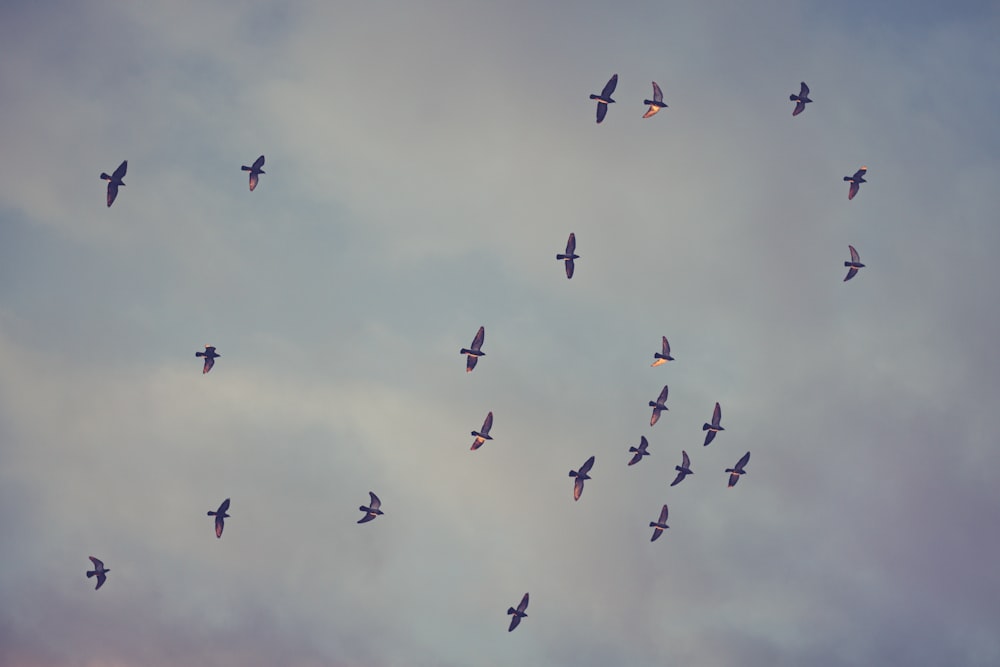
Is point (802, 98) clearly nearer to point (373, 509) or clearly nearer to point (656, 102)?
point (656, 102)

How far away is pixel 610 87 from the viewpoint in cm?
13962

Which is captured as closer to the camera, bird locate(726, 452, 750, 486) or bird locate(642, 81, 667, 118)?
bird locate(642, 81, 667, 118)

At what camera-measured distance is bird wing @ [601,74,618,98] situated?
139 m

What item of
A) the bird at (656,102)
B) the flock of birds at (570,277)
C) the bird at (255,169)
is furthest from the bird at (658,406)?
the bird at (255,169)

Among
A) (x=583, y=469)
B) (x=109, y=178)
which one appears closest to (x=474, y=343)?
(x=583, y=469)

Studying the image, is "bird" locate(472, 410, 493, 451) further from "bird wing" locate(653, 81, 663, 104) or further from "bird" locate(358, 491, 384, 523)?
"bird wing" locate(653, 81, 663, 104)

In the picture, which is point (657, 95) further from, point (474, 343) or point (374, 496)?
point (374, 496)

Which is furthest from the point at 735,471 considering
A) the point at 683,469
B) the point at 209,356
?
the point at 209,356

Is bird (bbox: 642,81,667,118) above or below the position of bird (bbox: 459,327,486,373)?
above

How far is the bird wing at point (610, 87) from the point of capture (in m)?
139

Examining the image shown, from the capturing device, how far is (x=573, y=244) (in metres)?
142

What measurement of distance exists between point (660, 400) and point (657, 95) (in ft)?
121

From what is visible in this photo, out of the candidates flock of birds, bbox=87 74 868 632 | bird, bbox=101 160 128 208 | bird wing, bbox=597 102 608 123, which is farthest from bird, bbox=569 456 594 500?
bird, bbox=101 160 128 208

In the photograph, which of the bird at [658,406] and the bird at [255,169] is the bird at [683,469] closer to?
the bird at [658,406]
